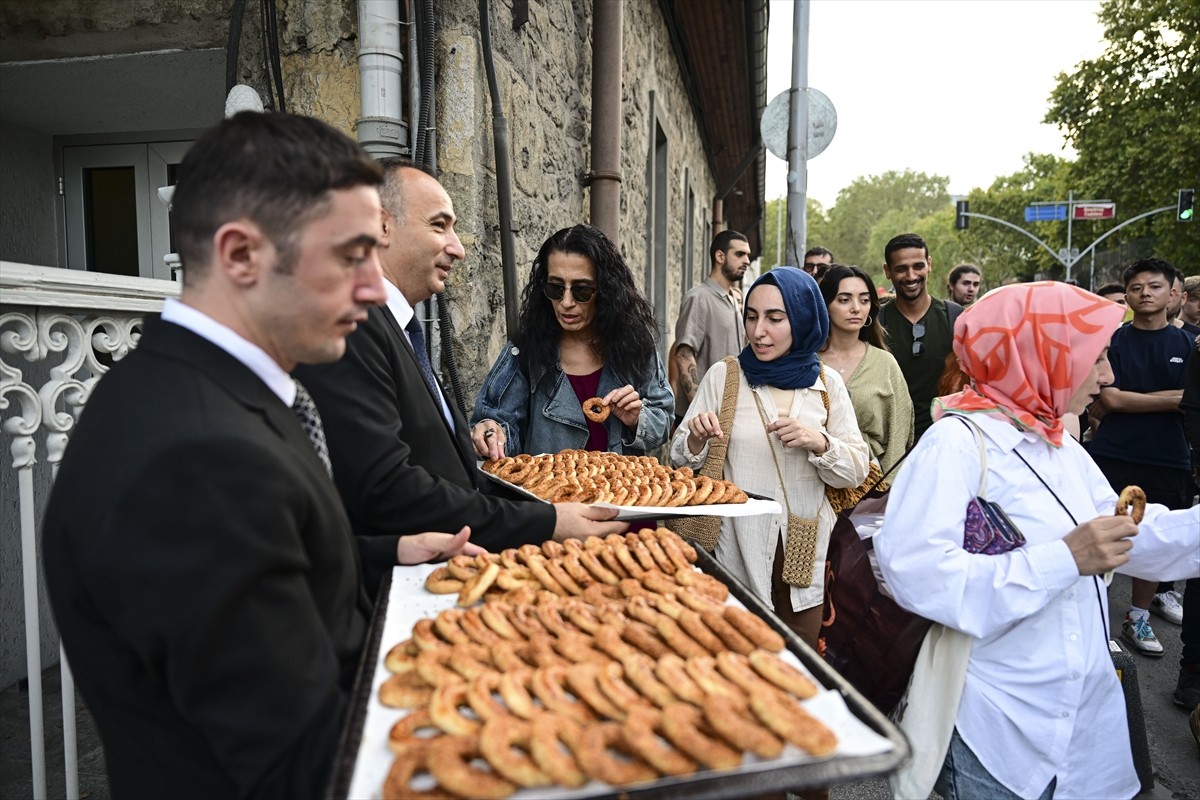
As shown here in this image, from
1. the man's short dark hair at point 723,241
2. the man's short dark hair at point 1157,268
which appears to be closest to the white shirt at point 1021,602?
the man's short dark hair at point 1157,268

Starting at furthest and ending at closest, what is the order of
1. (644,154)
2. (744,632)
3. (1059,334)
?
(644,154) → (1059,334) → (744,632)

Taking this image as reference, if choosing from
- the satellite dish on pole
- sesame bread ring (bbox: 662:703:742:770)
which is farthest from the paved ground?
the satellite dish on pole

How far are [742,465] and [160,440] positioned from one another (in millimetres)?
2629

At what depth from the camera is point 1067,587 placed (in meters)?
1.95

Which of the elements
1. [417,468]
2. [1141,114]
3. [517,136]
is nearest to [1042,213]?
[1141,114]

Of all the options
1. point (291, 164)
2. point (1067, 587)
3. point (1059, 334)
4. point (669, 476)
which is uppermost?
point (291, 164)

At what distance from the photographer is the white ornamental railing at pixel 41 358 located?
2.00 m

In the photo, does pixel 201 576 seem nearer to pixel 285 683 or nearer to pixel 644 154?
pixel 285 683

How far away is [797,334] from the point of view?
3.37m

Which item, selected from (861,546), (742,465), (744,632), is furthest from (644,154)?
(744,632)

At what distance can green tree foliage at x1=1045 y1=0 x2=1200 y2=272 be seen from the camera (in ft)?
80.6

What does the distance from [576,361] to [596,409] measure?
314 mm

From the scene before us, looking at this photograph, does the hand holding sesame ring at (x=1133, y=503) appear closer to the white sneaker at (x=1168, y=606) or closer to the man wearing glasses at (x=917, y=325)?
the man wearing glasses at (x=917, y=325)

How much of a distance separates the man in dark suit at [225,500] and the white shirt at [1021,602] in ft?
4.98
